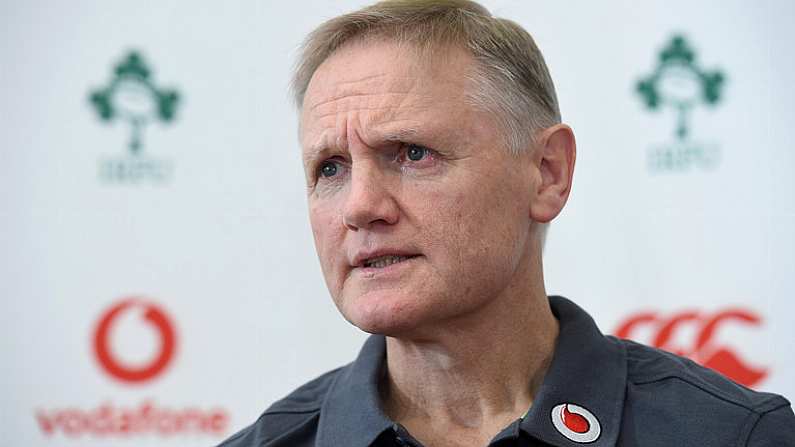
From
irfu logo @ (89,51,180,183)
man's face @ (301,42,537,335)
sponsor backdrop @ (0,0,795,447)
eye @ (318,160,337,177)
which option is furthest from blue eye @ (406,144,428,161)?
irfu logo @ (89,51,180,183)

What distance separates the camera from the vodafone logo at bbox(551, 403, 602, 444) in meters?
1.46

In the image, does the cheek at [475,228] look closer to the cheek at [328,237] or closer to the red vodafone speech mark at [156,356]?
the cheek at [328,237]

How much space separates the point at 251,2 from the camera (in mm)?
2578

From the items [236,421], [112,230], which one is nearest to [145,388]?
[236,421]

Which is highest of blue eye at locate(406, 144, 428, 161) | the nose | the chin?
blue eye at locate(406, 144, 428, 161)

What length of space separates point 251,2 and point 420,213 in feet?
4.28

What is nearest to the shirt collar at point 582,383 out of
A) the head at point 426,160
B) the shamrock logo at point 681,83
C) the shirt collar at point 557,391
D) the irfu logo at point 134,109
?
the shirt collar at point 557,391

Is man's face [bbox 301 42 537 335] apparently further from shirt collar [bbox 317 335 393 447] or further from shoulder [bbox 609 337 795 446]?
shoulder [bbox 609 337 795 446]

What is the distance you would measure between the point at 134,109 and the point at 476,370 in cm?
134

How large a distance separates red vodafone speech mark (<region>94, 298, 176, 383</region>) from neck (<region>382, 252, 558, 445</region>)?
3.42 ft

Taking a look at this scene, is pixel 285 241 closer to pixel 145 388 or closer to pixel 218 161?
pixel 218 161

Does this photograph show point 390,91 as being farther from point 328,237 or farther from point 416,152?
point 328,237

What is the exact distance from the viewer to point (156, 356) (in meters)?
2.51

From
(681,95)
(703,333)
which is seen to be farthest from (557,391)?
(681,95)
